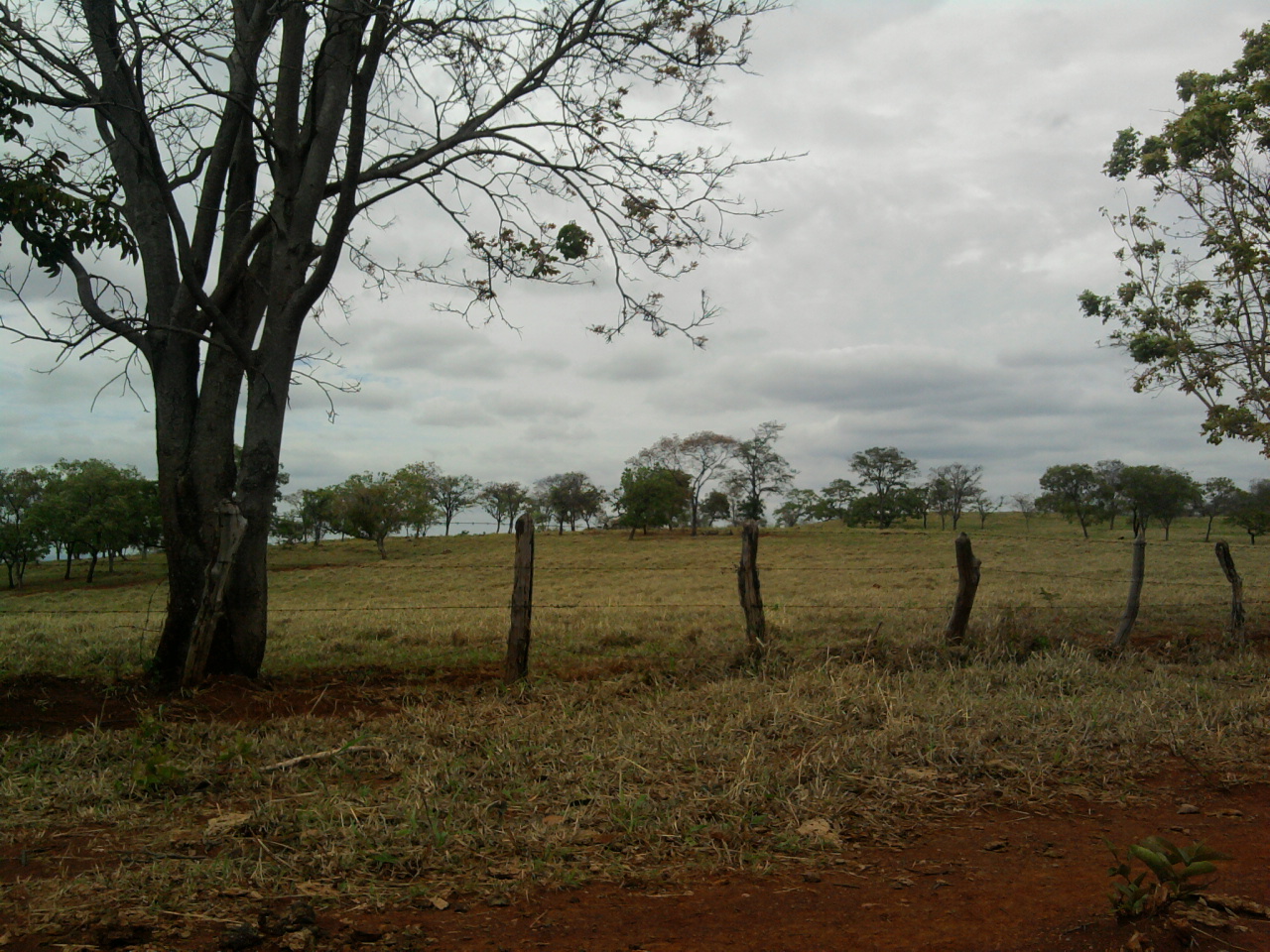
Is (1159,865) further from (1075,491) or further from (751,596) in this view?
(1075,491)

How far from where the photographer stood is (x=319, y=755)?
18.4 ft

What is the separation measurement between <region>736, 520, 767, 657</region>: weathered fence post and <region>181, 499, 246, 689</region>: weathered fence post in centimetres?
475

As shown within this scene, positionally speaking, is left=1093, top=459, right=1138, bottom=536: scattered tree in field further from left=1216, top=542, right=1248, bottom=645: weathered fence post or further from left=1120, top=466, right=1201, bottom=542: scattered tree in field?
left=1216, top=542, right=1248, bottom=645: weathered fence post

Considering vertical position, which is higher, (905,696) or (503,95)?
(503,95)

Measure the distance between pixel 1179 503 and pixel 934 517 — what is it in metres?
35.6

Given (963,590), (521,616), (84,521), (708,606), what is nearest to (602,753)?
(521,616)

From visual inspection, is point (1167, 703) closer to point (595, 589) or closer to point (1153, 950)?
point (1153, 950)

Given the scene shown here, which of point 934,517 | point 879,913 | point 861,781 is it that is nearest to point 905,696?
point 861,781

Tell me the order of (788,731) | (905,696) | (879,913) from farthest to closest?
(905,696)
(788,731)
(879,913)

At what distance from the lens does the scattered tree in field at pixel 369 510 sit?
4984 centimetres

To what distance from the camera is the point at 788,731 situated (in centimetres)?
599

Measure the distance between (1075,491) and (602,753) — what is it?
7159cm

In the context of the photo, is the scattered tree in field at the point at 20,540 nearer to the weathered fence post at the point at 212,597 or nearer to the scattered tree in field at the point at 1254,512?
the weathered fence post at the point at 212,597

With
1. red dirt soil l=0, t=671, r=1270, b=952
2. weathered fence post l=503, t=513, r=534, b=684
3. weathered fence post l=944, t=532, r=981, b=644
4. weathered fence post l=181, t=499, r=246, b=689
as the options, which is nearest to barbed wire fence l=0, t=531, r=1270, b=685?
weathered fence post l=181, t=499, r=246, b=689
